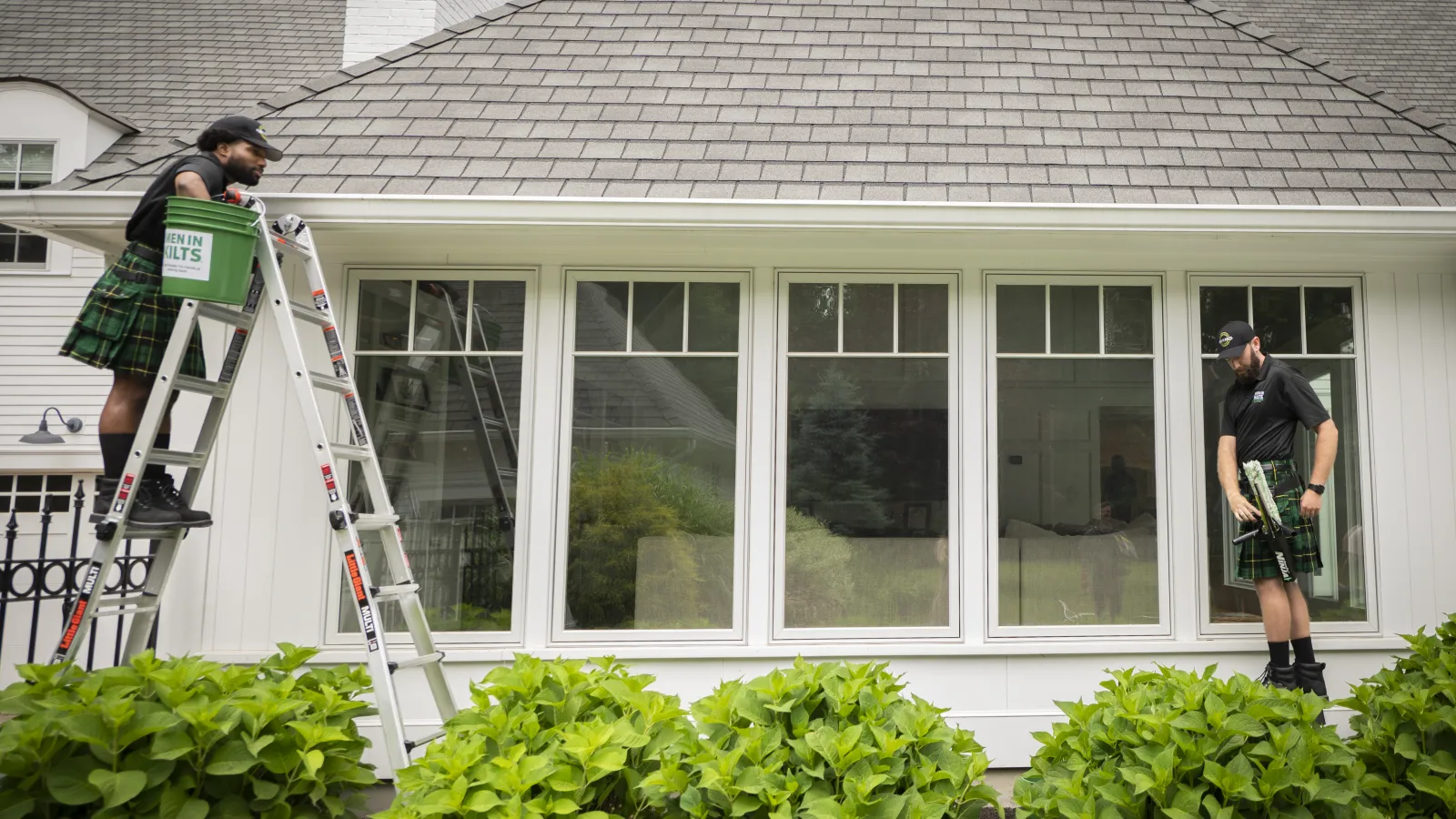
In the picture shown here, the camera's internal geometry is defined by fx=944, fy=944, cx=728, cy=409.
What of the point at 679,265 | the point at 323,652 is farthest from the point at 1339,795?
the point at 323,652

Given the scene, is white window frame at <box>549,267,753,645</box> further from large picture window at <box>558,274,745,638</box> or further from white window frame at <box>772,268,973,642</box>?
white window frame at <box>772,268,973,642</box>

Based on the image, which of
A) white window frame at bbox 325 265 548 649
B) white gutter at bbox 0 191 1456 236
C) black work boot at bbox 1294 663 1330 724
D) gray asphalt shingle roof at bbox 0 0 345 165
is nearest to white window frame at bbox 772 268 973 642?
white gutter at bbox 0 191 1456 236

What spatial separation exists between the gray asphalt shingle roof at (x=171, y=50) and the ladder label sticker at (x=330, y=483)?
7.39m

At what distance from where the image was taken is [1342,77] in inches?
200

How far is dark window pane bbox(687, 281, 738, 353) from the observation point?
14.8 feet

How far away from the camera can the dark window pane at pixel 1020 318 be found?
4.53m

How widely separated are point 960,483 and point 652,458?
57.1 inches

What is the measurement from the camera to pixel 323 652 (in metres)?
4.24

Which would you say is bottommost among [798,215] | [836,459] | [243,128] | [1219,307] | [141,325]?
[836,459]

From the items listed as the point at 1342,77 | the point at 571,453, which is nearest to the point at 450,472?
the point at 571,453

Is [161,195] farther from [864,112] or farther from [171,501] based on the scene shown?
[864,112]

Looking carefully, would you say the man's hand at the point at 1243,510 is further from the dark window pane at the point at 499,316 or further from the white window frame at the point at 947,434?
the dark window pane at the point at 499,316

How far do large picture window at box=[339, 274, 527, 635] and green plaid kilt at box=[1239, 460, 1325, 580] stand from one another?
3323mm

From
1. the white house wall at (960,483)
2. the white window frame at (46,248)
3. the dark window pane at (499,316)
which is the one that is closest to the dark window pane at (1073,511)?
the white house wall at (960,483)
